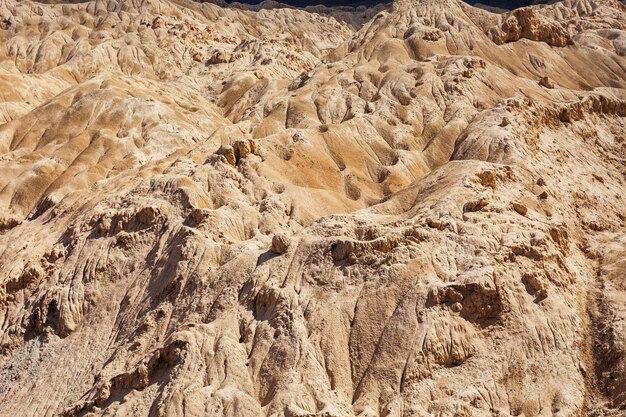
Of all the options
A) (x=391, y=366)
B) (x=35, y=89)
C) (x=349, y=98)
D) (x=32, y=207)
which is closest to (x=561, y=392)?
(x=391, y=366)

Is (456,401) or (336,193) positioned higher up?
(456,401)

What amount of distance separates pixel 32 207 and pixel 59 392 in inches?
1209

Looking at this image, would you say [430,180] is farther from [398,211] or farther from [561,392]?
[561,392]

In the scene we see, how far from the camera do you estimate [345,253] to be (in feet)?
108

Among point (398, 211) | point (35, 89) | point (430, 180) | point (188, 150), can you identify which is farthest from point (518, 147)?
point (35, 89)

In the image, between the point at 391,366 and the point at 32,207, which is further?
the point at 32,207

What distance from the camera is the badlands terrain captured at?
28.1 meters

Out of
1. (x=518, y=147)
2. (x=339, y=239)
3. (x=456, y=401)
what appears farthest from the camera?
(x=518, y=147)

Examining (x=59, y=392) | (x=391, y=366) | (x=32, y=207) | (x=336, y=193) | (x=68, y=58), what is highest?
(x=391, y=366)

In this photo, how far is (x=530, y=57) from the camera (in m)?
71.1

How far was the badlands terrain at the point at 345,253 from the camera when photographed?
28.1 meters

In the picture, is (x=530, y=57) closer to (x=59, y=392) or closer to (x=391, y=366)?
(x=391, y=366)

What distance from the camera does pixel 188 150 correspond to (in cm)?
5734

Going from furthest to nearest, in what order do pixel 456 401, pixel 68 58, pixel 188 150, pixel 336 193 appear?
pixel 68 58
pixel 188 150
pixel 336 193
pixel 456 401
